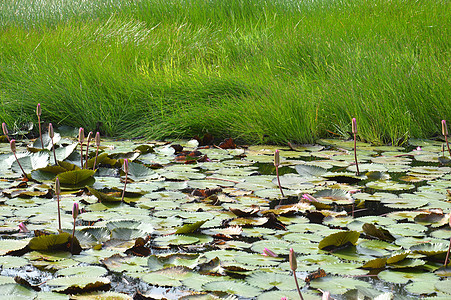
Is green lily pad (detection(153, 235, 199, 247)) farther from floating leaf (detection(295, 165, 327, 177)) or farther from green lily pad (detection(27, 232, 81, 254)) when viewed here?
floating leaf (detection(295, 165, 327, 177))

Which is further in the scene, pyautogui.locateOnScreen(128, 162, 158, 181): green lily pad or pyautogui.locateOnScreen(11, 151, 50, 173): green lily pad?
pyautogui.locateOnScreen(11, 151, 50, 173): green lily pad

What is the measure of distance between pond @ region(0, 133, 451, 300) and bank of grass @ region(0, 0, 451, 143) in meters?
0.68

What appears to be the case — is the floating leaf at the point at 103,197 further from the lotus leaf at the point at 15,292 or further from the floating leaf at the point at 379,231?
the floating leaf at the point at 379,231

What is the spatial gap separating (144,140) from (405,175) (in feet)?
6.30

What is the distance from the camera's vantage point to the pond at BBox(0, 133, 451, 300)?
1303 millimetres

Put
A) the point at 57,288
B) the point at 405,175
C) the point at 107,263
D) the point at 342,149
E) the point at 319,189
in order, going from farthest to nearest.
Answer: the point at 342,149 < the point at 405,175 < the point at 319,189 < the point at 107,263 < the point at 57,288

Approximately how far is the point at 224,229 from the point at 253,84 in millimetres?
2368

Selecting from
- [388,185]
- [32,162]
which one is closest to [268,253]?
[388,185]


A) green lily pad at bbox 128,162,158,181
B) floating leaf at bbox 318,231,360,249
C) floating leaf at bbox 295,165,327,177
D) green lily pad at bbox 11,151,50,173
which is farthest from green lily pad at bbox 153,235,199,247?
green lily pad at bbox 11,151,50,173

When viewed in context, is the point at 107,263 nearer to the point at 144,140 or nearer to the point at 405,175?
the point at 405,175

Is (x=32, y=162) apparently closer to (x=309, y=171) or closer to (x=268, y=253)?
(x=309, y=171)

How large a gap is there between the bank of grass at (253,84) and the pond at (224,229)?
0.68m

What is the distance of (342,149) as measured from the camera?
131 inches

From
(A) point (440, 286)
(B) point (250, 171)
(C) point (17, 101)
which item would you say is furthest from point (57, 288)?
(C) point (17, 101)
